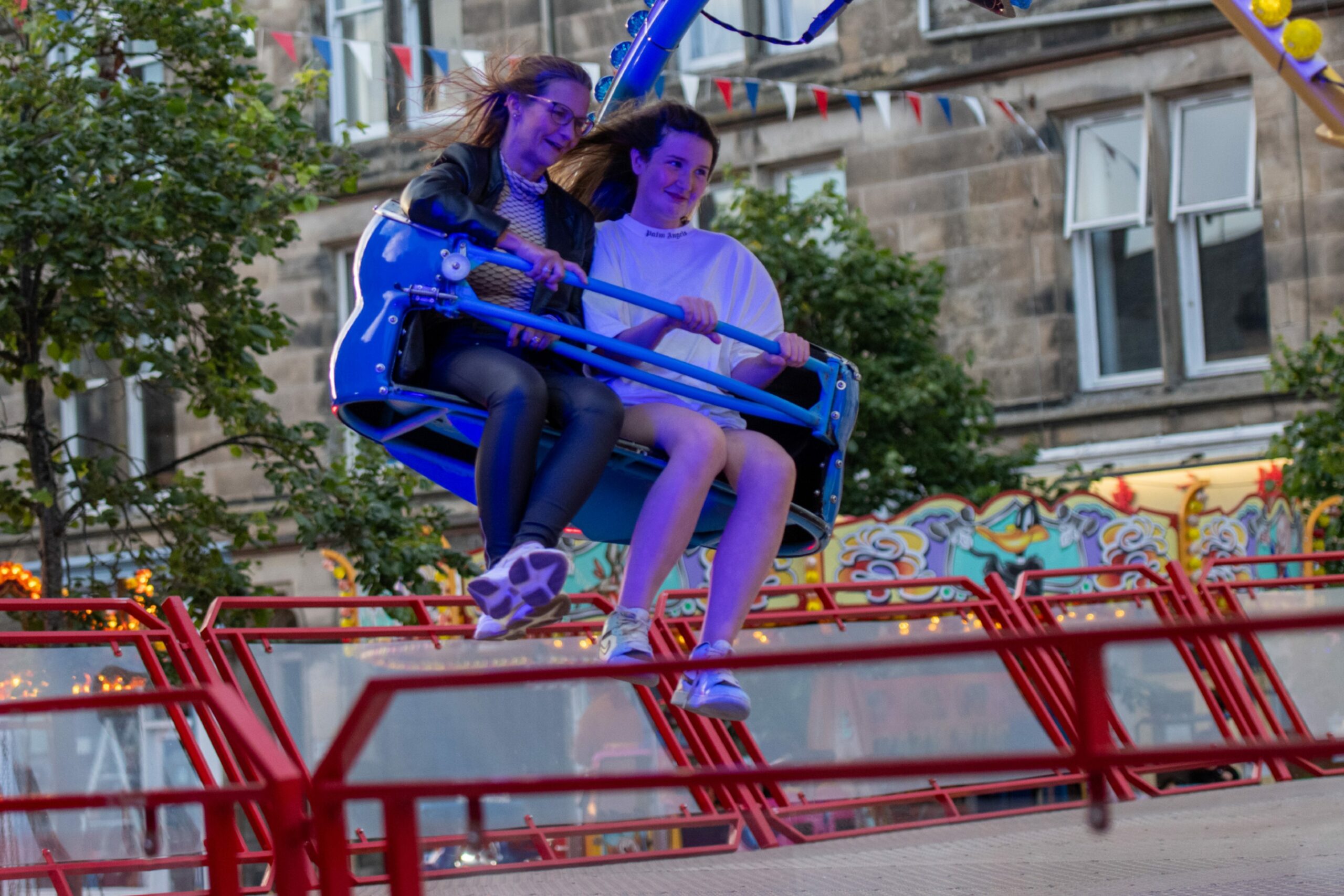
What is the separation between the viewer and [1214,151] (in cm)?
1346

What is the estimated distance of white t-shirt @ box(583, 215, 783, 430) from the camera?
4.46 m

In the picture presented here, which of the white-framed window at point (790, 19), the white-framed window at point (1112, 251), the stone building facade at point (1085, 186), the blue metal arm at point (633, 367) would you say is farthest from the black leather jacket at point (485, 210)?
the white-framed window at point (790, 19)

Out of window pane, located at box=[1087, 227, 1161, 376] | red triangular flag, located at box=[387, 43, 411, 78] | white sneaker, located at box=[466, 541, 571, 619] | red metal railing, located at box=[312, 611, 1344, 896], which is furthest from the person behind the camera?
window pane, located at box=[1087, 227, 1161, 376]

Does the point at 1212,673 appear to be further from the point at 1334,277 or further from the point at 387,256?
the point at 1334,277

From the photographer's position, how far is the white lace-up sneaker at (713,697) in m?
4.17

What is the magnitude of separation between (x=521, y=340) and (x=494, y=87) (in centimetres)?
68

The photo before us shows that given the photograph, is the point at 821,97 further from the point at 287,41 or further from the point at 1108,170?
the point at 287,41

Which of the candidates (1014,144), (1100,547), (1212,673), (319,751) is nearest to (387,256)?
(319,751)

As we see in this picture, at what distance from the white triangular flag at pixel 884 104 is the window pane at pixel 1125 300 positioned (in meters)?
1.81

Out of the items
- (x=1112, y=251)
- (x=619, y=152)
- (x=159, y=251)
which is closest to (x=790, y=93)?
(x=1112, y=251)

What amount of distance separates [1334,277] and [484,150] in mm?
9886

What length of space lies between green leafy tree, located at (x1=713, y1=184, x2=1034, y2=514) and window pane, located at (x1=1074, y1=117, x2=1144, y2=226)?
1.55 metres

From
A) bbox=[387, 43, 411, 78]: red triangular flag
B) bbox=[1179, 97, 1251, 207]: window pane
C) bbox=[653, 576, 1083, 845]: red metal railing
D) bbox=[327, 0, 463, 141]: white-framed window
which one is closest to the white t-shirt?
bbox=[653, 576, 1083, 845]: red metal railing

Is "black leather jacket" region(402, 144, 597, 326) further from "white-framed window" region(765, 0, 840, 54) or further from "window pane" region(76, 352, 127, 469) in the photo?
"window pane" region(76, 352, 127, 469)
